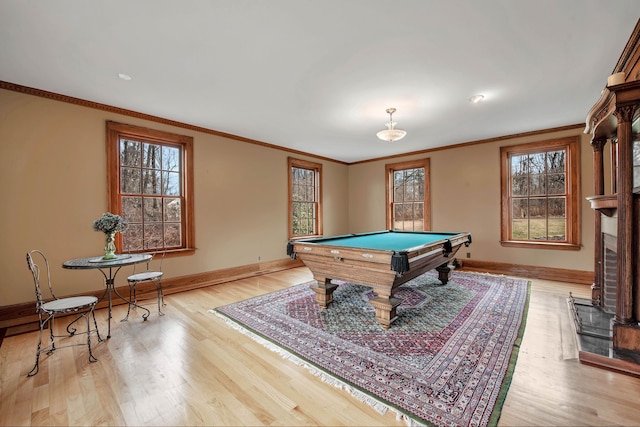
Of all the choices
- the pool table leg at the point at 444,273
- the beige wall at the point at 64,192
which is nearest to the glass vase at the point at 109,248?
the beige wall at the point at 64,192

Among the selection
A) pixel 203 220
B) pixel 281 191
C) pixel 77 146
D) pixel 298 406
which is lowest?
pixel 298 406

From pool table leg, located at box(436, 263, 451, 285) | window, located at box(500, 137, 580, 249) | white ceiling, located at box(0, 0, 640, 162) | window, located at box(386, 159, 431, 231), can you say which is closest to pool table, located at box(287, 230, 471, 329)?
pool table leg, located at box(436, 263, 451, 285)

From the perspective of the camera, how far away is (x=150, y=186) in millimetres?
4023

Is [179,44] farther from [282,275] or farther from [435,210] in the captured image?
[435,210]

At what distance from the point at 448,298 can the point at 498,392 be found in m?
1.92

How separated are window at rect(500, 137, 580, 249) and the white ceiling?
3.23 feet

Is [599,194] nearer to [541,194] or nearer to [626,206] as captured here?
[626,206]

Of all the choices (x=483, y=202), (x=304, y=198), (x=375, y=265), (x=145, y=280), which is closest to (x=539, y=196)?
(x=483, y=202)

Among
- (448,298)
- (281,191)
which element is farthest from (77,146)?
(448,298)

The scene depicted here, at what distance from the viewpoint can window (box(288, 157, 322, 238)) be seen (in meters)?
6.10

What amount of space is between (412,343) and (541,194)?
4.26 meters

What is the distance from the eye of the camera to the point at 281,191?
5.79m

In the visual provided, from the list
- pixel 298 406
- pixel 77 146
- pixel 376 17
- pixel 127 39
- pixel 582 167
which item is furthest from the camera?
pixel 582 167

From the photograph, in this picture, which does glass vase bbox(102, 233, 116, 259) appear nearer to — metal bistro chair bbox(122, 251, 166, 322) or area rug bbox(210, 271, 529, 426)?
metal bistro chair bbox(122, 251, 166, 322)
